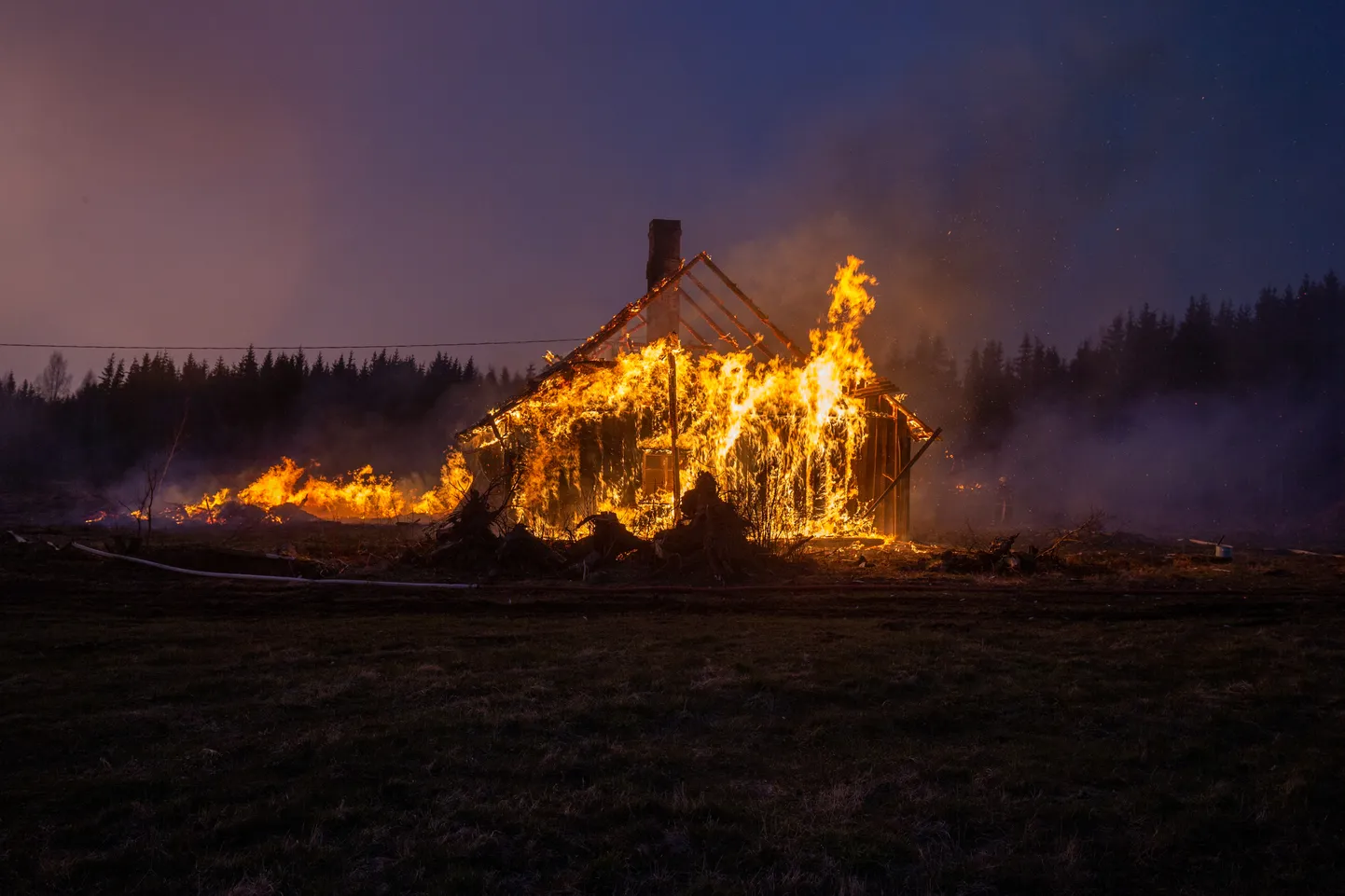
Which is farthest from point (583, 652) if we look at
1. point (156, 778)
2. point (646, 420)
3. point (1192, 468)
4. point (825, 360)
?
point (1192, 468)

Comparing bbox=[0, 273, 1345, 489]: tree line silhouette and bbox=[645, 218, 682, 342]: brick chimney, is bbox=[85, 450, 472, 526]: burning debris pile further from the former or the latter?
bbox=[0, 273, 1345, 489]: tree line silhouette

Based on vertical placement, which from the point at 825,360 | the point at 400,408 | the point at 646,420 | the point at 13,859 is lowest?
the point at 13,859

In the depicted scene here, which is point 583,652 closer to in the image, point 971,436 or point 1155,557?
point 1155,557

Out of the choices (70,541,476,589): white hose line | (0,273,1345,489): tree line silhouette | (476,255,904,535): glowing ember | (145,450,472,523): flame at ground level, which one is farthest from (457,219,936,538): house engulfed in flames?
(0,273,1345,489): tree line silhouette

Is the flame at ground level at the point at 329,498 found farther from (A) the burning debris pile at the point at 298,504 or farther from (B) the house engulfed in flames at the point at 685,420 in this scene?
(B) the house engulfed in flames at the point at 685,420

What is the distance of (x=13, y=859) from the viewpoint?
369 cm

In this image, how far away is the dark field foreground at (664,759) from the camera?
3807 millimetres

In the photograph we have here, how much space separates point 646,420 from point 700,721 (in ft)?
52.8

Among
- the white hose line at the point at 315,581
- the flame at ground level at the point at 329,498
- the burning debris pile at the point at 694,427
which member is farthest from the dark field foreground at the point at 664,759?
the flame at ground level at the point at 329,498

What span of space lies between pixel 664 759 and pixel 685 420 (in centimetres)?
1656

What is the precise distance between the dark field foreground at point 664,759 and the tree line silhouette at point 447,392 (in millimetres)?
57000

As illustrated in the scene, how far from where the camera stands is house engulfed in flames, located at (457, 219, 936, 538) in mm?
21375

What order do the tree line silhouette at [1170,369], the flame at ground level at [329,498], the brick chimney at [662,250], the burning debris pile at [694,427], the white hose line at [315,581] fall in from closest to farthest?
the white hose line at [315,581] < the burning debris pile at [694,427] < the brick chimney at [662,250] < the flame at ground level at [329,498] < the tree line silhouette at [1170,369]

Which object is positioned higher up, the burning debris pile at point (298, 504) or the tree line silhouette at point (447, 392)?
the tree line silhouette at point (447, 392)
